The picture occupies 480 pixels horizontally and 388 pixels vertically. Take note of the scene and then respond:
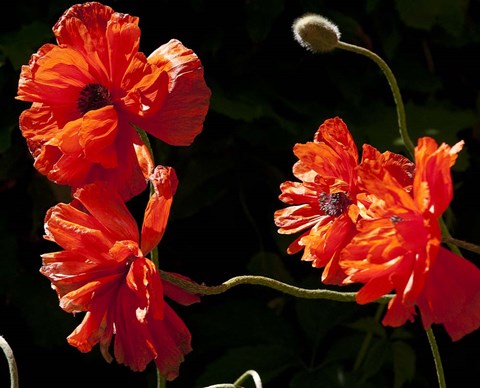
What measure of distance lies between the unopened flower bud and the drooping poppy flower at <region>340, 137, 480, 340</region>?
200mm

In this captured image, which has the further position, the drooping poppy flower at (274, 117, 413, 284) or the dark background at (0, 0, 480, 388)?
the dark background at (0, 0, 480, 388)

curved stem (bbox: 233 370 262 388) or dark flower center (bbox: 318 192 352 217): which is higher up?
dark flower center (bbox: 318 192 352 217)

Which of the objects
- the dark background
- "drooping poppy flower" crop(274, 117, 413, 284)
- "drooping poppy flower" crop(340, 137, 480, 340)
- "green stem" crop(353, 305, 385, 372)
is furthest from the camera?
the dark background

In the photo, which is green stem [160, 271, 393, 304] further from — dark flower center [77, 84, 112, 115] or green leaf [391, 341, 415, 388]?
green leaf [391, 341, 415, 388]

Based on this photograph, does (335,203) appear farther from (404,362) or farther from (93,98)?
(404,362)

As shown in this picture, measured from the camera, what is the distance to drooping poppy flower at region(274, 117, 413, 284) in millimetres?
877

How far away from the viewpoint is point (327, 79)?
78.7 inches

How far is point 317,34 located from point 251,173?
41.1 inches


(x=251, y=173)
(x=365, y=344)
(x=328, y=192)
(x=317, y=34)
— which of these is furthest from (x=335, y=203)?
(x=251, y=173)

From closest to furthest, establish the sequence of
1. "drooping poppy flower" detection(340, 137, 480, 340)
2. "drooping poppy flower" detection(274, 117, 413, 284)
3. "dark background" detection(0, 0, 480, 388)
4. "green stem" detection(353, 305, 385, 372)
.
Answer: "drooping poppy flower" detection(340, 137, 480, 340), "drooping poppy flower" detection(274, 117, 413, 284), "green stem" detection(353, 305, 385, 372), "dark background" detection(0, 0, 480, 388)

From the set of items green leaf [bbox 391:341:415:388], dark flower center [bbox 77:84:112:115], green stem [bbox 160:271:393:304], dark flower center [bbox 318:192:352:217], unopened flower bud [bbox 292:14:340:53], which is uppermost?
unopened flower bud [bbox 292:14:340:53]

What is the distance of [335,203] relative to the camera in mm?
950

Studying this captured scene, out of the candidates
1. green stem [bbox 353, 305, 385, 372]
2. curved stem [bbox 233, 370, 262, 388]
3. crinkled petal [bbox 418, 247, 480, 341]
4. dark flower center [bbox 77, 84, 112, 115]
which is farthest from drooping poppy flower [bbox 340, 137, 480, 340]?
green stem [bbox 353, 305, 385, 372]

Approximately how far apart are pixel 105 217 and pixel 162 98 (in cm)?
12
